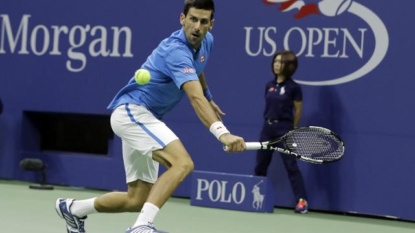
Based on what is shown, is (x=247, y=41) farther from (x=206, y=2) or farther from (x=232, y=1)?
(x=206, y=2)

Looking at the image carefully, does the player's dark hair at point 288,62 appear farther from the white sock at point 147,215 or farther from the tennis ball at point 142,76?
the white sock at point 147,215

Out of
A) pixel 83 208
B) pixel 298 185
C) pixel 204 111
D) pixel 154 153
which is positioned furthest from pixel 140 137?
pixel 298 185

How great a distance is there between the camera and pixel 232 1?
965cm

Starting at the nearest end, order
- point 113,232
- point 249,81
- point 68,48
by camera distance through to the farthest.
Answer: point 113,232 < point 249,81 < point 68,48

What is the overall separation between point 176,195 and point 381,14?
2.98 m

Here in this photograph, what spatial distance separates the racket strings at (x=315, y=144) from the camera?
603cm

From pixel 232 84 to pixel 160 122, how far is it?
4083 millimetres

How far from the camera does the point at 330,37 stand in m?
9.06

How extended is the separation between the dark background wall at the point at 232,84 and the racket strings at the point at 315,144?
8.27 ft

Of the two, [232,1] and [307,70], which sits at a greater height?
[232,1]

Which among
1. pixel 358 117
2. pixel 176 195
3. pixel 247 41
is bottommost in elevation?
pixel 176 195

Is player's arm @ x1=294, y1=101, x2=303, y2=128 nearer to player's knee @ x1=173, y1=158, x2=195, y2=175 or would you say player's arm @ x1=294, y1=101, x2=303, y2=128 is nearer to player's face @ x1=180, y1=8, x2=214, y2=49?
player's face @ x1=180, y1=8, x2=214, y2=49

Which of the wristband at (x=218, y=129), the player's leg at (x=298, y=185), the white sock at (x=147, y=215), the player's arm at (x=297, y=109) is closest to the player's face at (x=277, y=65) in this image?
the player's arm at (x=297, y=109)

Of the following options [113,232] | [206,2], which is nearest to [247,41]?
[113,232]
